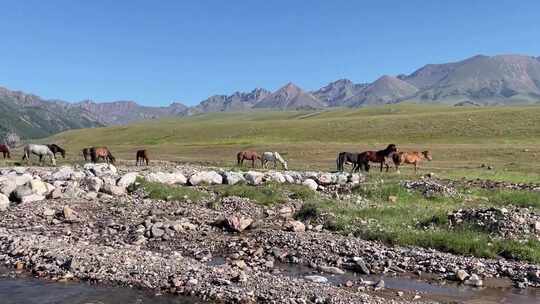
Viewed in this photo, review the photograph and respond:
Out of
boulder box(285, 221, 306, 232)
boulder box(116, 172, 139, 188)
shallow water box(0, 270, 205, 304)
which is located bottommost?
shallow water box(0, 270, 205, 304)

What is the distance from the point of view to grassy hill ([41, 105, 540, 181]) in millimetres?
45875

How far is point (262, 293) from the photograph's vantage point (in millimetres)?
12352

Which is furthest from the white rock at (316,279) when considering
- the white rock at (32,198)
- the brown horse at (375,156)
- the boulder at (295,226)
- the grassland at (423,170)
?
the brown horse at (375,156)

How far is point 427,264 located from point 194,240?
7.20 metres

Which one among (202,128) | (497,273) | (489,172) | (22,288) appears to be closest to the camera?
(22,288)

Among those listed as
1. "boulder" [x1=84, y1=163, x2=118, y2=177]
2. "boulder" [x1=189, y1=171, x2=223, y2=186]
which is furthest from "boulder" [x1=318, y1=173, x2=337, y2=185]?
"boulder" [x1=84, y1=163, x2=118, y2=177]

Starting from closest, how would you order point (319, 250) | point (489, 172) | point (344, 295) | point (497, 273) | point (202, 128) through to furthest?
1. point (344, 295)
2. point (497, 273)
3. point (319, 250)
4. point (489, 172)
5. point (202, 128)

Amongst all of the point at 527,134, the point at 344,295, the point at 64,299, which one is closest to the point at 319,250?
the point at 344,295

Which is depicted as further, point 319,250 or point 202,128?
point 202,128

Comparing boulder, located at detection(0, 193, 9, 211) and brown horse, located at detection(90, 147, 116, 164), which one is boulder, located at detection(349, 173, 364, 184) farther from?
brown horse, located at detection(90, 147, 116, 164)

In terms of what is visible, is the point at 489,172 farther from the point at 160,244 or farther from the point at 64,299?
the point at 64,299

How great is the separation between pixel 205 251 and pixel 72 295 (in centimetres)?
469

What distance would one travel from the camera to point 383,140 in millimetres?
82688

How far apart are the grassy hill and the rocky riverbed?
19.3 m
